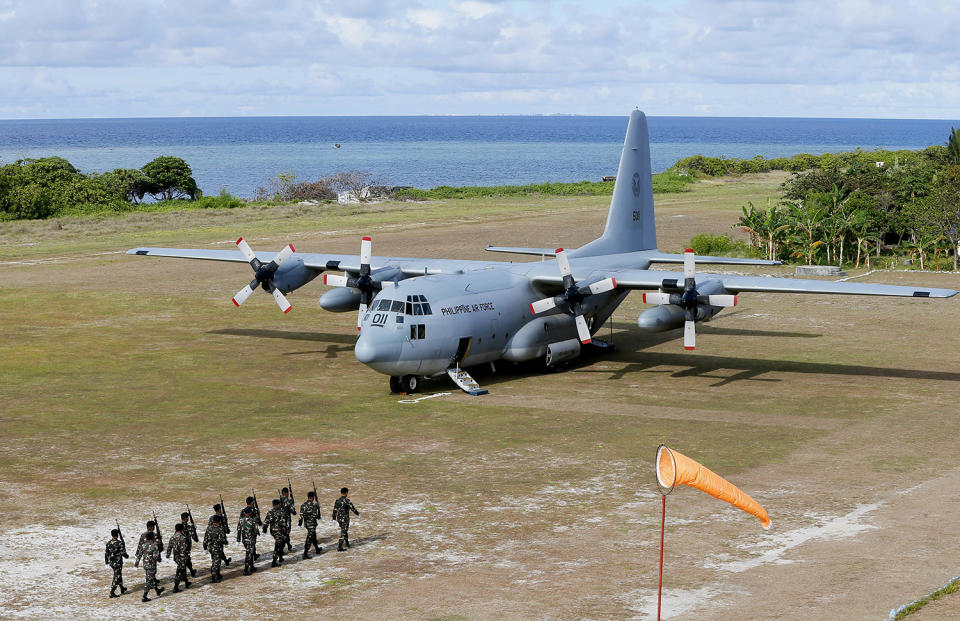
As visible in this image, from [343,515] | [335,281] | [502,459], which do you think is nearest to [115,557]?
[343,515]

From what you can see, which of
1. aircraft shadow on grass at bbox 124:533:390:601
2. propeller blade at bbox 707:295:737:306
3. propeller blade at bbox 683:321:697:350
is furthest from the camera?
propeller blade at bbox 707:295:737:306

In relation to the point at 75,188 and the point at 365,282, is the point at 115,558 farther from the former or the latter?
the point at 75,188

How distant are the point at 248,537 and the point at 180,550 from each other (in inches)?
45.4

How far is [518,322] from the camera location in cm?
3269

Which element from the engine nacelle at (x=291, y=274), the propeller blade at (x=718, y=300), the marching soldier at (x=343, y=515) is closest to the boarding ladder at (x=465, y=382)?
the propeller blade at (x=718, y=300)

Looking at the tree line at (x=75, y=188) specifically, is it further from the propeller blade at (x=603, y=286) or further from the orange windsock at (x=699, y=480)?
the orange windsock at (x=699, y=480)

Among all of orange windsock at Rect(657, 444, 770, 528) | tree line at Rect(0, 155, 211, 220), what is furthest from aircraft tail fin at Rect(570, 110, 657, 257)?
tree line at Rect(0, 155, 211, 220)

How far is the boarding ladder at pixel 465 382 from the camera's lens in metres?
30.5

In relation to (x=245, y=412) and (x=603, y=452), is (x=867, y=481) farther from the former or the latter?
(x=245, y=412)

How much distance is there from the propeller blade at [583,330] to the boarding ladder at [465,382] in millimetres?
3401

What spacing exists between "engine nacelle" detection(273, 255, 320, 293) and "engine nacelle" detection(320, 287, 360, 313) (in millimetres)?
2102

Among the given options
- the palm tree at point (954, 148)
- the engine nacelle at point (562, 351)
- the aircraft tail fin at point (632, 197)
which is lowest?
the engine nacelle at point (562, 351)

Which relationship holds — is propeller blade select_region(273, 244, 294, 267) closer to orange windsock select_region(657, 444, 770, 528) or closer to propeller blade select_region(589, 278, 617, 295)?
propeller blade select_region(589, 278, 617, 295)

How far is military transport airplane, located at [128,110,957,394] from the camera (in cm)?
2961
